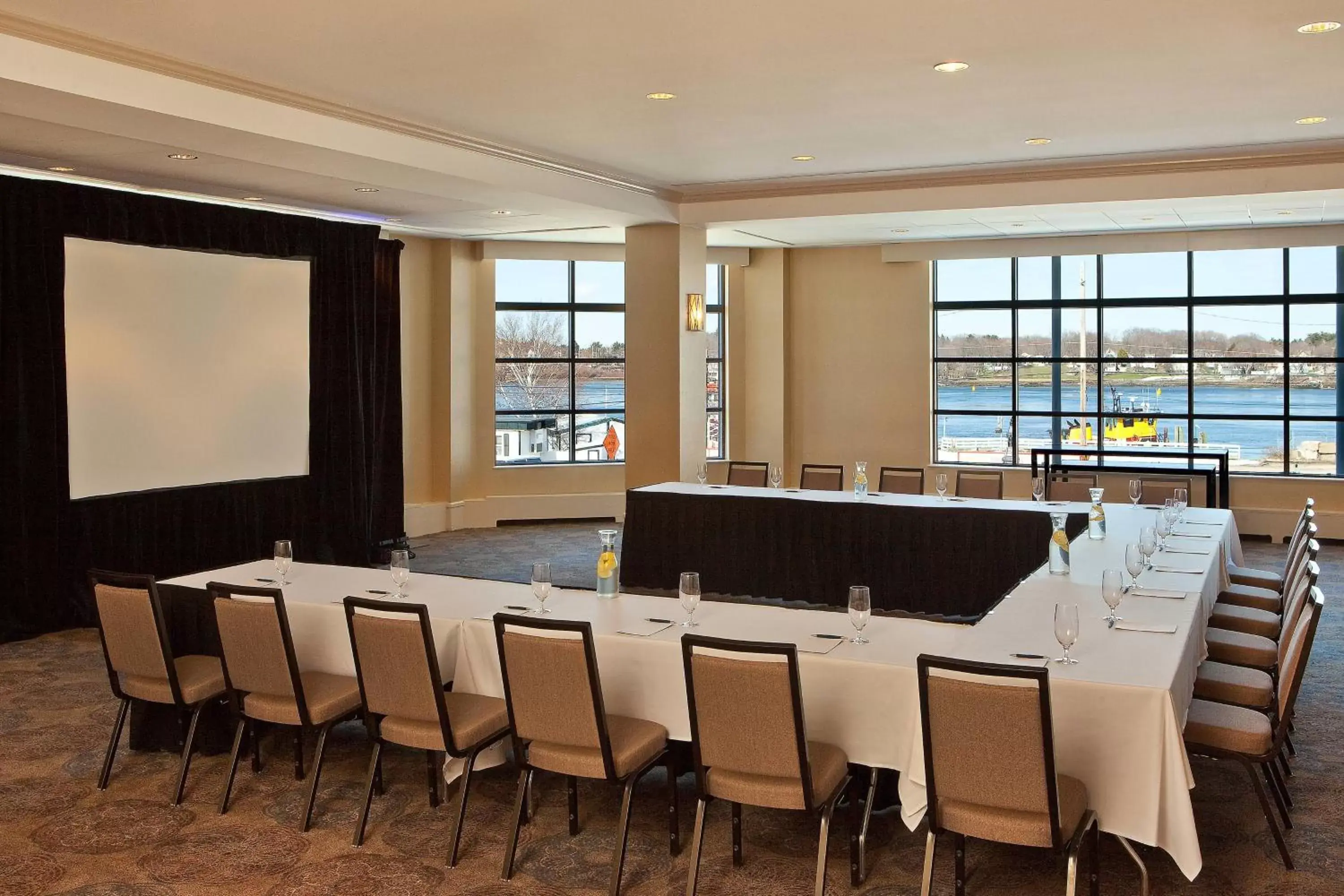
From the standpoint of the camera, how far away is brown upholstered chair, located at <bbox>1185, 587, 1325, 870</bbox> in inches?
150

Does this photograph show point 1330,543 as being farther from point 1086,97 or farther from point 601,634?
point 601,634

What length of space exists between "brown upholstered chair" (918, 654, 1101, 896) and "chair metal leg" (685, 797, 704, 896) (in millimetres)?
679

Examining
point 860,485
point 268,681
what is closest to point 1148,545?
point 860,485

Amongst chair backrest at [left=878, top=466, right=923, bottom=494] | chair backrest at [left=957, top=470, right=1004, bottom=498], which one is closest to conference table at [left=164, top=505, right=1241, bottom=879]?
chair backrest at [left=957, top=470, right=1004, bottom=498]

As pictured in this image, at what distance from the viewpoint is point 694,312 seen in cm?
1011

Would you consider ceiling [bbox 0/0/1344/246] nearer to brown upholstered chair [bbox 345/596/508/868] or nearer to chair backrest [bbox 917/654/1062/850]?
brown upholstered chair [bbox 345/596/508/868]

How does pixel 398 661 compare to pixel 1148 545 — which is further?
pixel 1148 545

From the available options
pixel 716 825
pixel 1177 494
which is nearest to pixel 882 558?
pixel 1177 494

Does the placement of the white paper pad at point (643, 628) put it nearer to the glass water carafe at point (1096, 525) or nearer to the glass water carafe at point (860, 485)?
the glass water carafe at point (1096, 525)

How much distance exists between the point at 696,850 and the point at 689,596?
101 centimetres

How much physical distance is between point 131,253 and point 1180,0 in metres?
6.70

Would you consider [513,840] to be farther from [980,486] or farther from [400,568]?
[980,486]

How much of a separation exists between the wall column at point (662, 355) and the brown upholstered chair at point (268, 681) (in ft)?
19.0

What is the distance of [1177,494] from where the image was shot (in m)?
7.19
